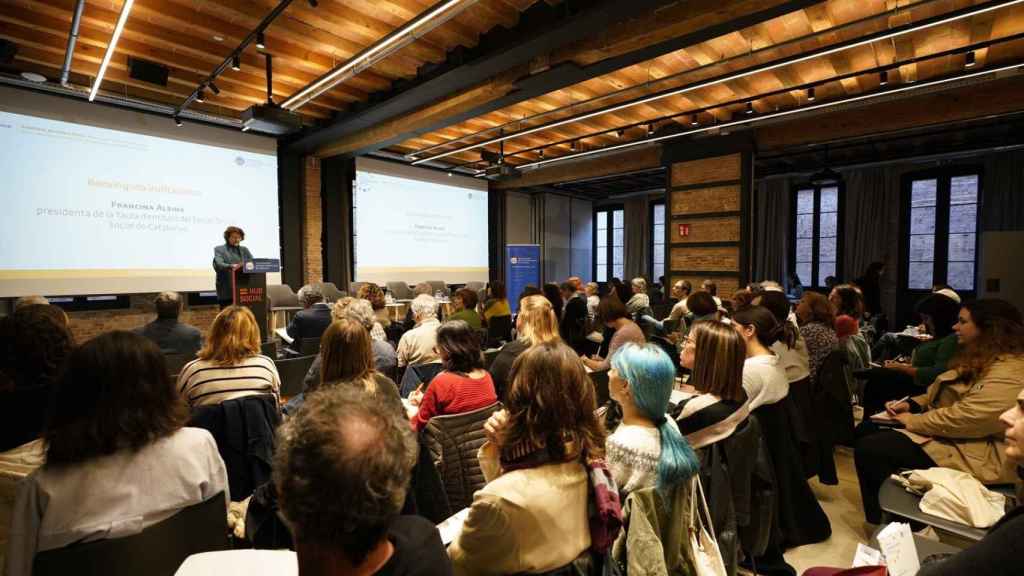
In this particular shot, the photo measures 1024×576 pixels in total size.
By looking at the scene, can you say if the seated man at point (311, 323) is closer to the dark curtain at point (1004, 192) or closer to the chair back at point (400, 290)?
the chair back at point (400, 290)

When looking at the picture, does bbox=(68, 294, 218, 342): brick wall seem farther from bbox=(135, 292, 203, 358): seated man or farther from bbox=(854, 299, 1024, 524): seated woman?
bbox=(854, 299, 1024, 524): seated woman

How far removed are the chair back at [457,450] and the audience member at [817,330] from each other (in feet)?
8.67

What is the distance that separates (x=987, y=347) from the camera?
7.81 ft

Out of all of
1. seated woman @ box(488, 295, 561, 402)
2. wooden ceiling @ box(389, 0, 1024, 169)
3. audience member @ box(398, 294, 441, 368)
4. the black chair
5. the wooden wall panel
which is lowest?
the black chair

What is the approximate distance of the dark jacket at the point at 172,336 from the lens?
129 inches

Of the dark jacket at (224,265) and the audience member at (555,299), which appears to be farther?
the audience member at (555,299)

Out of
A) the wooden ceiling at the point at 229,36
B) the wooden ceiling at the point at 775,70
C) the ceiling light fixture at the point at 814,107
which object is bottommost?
the ceiling light fixture at the point at 814,107

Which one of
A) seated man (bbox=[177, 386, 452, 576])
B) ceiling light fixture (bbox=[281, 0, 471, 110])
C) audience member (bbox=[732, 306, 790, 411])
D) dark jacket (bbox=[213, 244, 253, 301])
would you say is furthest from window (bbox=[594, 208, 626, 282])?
seated man (bbox=[177, 386, 452, 576])

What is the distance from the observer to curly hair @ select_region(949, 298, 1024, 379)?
236cm

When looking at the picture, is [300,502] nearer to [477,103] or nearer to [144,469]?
[144,469]

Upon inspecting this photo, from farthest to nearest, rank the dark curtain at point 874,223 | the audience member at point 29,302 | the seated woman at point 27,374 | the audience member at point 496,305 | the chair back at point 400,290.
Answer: the dark curtain at point 874,223 < the chair back at point 400,290 < the audience member at point 496,305 < the audience member at point 29,302 < the seated woman at point 27,374

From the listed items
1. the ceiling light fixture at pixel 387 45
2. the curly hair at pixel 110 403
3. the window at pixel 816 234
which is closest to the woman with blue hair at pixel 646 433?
the curly hair at pixel 110 403

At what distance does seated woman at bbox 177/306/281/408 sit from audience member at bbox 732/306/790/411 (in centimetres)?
223

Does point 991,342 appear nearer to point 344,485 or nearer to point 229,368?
point 344,485
